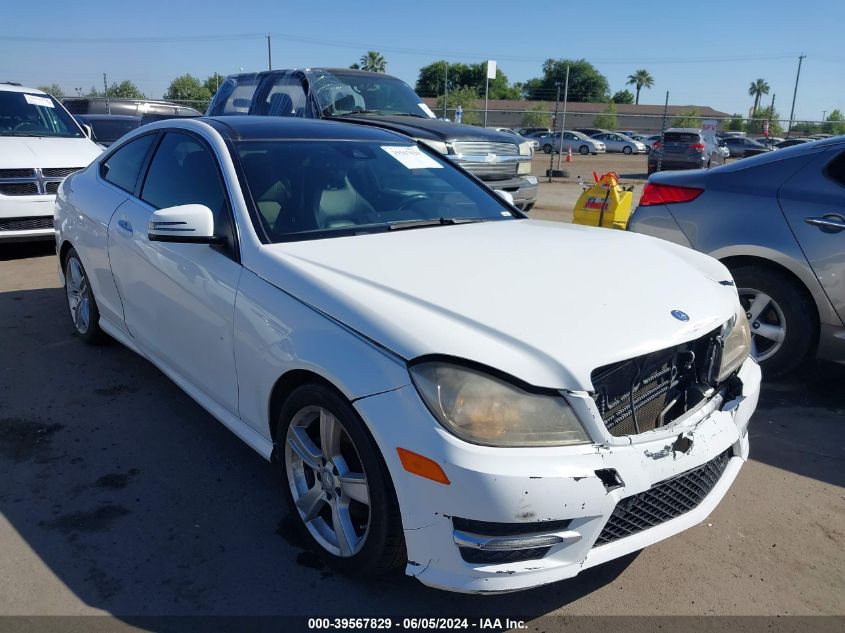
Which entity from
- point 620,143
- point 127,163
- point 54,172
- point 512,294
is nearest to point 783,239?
point 512,294

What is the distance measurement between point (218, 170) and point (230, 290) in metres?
0.72

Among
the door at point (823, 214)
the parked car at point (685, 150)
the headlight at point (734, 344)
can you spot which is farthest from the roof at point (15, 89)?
the parked car at point (685, 150)

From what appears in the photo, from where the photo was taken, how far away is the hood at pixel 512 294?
7.23 ft

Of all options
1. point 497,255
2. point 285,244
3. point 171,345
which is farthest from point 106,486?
point 497,255

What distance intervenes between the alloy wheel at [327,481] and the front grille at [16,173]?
6.54 m

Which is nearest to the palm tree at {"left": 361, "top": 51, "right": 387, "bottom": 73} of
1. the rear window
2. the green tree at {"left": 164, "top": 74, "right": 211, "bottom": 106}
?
the green tree at {"left": 164, "top": 74, "right": 211, "bottom": 106}

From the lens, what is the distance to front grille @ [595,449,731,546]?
225 cm

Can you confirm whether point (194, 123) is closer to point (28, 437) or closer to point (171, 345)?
point (171, 345)

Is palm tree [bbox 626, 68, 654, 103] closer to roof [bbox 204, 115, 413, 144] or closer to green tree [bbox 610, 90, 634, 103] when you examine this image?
green tree [bbox 610, 90, 634, 103]

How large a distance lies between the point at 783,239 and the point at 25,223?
7.42m

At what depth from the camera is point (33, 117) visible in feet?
29.2

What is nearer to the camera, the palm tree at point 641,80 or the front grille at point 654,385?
the front grille at point 654,385

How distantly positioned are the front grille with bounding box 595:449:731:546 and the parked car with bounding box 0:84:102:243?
743 cm

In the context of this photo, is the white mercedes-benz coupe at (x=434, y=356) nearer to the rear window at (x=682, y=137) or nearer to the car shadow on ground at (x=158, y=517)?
the car shadow on ground at (x=158, y=517)
